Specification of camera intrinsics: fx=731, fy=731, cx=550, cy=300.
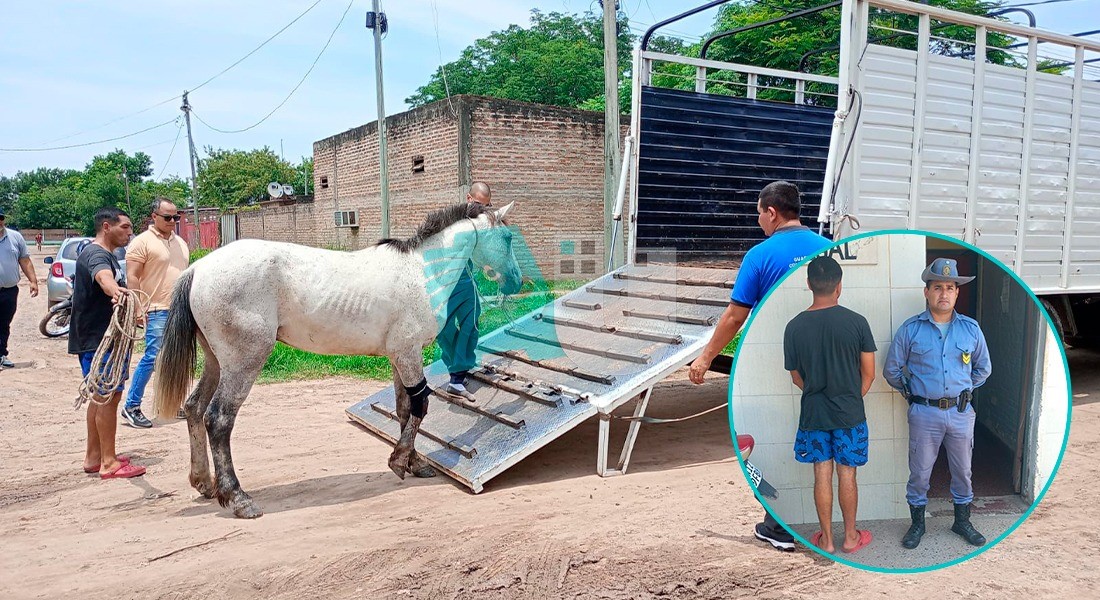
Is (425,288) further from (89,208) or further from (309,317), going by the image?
(89,208)

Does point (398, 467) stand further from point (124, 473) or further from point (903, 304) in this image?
point (903, 304)

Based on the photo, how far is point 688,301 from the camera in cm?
552

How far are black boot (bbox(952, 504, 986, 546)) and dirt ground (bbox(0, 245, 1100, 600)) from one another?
2.38 ft

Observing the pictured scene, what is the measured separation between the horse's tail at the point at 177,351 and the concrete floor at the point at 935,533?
3669 millimetres

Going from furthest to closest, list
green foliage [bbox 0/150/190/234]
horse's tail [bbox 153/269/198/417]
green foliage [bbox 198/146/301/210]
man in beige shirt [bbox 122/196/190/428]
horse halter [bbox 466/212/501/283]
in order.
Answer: green foliage [bbox 0/150/190/234] < green foliage [bbox 198/146/301/210] < man in beige shirt [bbox 122/196/190/428] < horse halter [bbox 466/212/501/283] < horse's tail [bbox 153/269/198/417]

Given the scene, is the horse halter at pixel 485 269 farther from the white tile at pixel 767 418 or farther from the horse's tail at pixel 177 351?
the white tile at pixel 767 418

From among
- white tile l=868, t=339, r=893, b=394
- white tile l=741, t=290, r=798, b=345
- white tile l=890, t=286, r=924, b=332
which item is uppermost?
white tile l=890, t=286, r=924, b=332

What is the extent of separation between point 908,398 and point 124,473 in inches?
186

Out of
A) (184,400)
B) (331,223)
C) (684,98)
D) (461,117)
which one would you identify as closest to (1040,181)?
(684,98)

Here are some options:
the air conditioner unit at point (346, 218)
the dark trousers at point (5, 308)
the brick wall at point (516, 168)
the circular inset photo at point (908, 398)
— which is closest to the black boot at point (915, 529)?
the circular inset photo at point (908, 398)

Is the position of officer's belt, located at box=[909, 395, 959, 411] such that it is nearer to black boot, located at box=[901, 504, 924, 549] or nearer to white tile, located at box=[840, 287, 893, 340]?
white tile, located at box=[840, 287, 893, 340]

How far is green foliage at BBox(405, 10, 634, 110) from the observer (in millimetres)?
28891

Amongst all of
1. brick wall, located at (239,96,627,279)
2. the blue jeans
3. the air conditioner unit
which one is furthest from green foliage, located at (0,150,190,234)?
the blue jeans

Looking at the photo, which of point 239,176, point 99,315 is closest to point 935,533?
point 99,315
